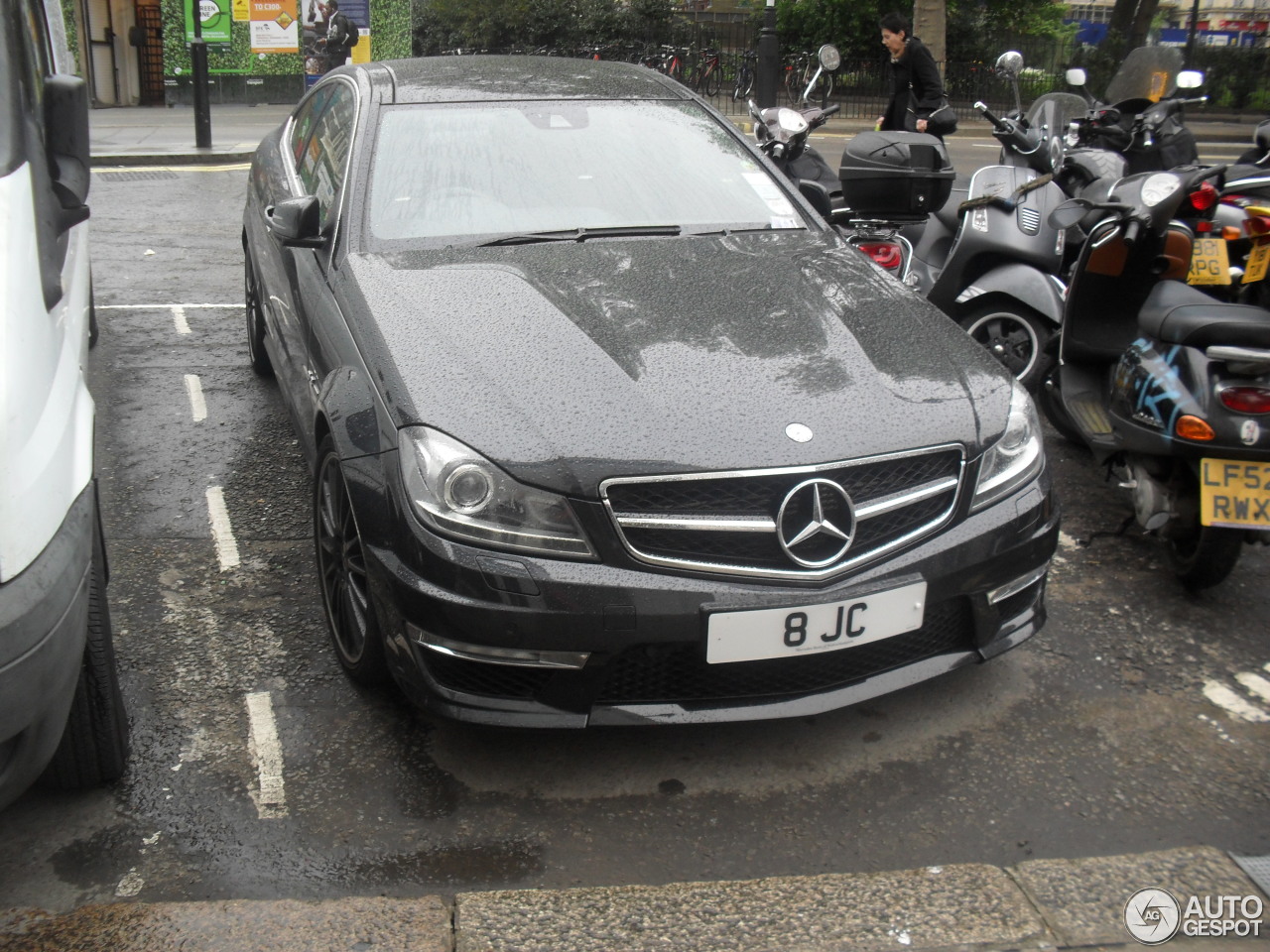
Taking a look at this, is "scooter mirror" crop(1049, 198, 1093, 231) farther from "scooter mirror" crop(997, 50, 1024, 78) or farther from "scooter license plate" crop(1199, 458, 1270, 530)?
"scooter mirror" crop(997, 50, 1024, 78)

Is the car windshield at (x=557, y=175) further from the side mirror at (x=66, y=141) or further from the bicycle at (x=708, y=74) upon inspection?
the bicycle at (x=708, y=74)

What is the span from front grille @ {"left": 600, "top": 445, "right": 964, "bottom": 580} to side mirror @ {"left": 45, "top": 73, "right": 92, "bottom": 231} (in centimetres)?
165

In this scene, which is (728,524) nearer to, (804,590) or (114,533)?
(804,590)

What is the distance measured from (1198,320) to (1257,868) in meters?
1.94

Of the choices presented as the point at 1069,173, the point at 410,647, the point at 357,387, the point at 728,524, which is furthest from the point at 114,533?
the point at 1069,173

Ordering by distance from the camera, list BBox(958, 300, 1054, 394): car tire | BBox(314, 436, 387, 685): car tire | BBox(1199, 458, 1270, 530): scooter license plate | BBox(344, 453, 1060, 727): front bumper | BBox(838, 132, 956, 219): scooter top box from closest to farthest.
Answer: BBox(344, 453, 1060, 727): front bumper < BBox(314, 436, 387, 685): car tire < BBox(1199, 458, 1270, 530): scooter license plate < BBox(838, 132, 956, 219): scooter top box < BBox(958, 300, 1054, 394): car tire

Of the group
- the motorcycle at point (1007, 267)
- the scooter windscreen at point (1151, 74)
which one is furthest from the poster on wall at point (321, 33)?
the motorcycle at point (1007, 267)

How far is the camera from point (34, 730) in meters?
2.47

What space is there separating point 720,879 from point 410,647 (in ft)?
2.99

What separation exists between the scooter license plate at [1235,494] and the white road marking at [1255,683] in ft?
1.47

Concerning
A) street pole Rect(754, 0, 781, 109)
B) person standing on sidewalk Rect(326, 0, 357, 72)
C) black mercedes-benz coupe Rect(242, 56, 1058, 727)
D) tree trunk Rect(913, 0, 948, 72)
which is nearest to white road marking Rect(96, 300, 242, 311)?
black mercedes-benz coupe Rect(242, 56, 1058, 727)

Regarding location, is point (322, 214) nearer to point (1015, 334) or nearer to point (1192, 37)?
point (1015, 334)

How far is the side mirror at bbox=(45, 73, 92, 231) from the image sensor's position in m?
3.32

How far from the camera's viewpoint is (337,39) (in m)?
22.0
